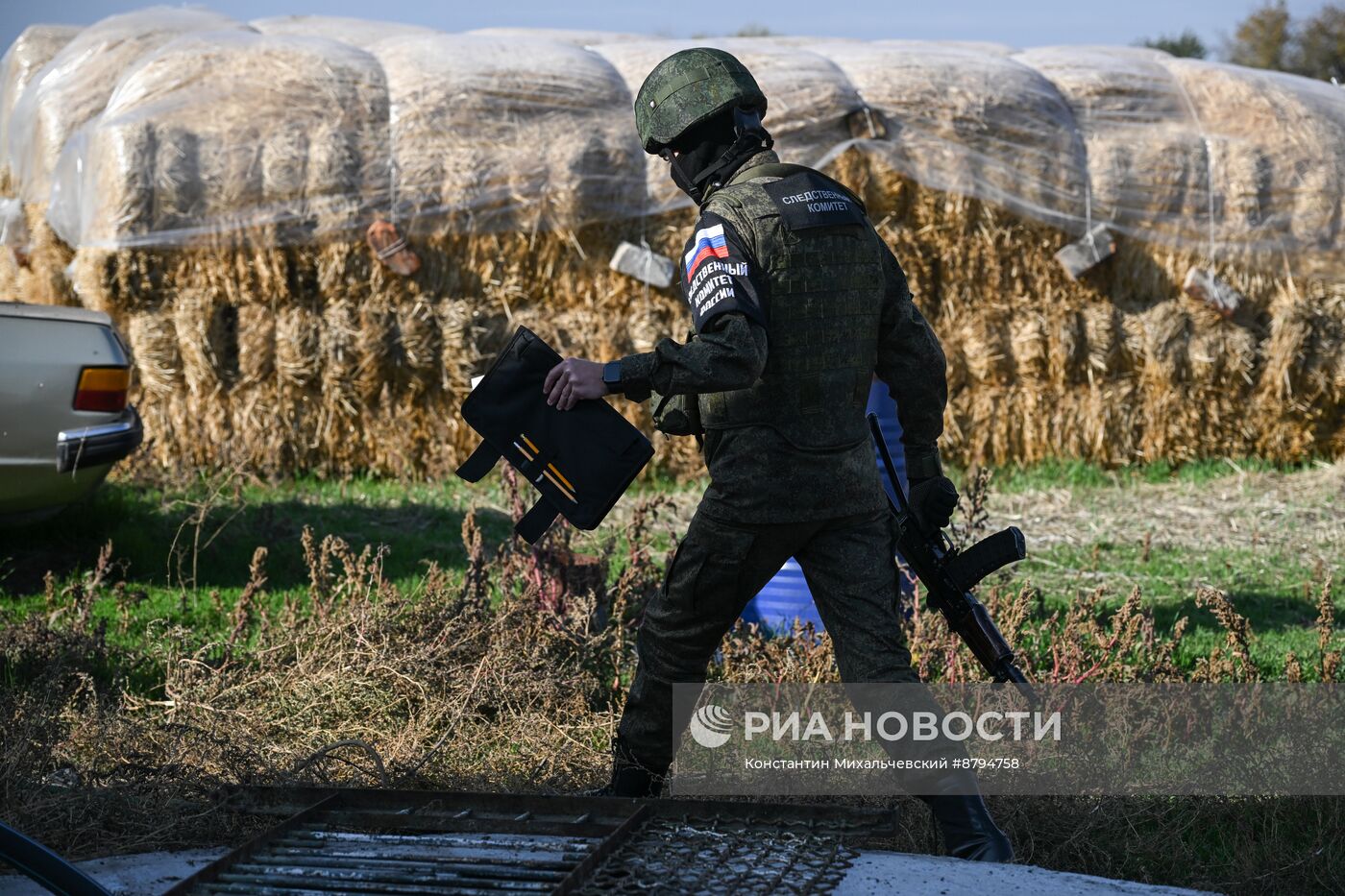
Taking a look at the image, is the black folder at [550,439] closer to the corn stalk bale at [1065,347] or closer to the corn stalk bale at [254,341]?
the corn stalk bale at [254,341]

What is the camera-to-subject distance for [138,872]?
3.51 m

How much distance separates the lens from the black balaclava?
12.1 feet

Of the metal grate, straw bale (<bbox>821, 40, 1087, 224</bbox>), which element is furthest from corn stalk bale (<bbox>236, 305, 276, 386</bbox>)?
the metal grate

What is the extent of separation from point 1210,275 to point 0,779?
27.1 ft

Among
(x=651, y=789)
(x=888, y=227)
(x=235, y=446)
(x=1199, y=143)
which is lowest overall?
(x=235, y=446)

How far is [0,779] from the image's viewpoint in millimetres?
3893

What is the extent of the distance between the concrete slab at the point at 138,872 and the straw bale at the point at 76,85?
7.34m

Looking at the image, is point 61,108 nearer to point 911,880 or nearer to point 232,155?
point 232,155

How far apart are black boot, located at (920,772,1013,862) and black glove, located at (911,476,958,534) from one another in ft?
2.46

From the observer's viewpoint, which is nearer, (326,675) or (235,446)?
(326,675)

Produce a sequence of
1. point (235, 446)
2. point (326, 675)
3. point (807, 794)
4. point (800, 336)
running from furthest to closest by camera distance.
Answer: point (235, 446), point (326, 675), point (807, 794), point (800, 336)

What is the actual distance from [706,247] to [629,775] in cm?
153

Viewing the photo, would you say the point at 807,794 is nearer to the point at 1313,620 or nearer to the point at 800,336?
the point at 800,336

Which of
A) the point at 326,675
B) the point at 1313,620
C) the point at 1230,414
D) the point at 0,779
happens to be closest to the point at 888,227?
the point at 1230,414
